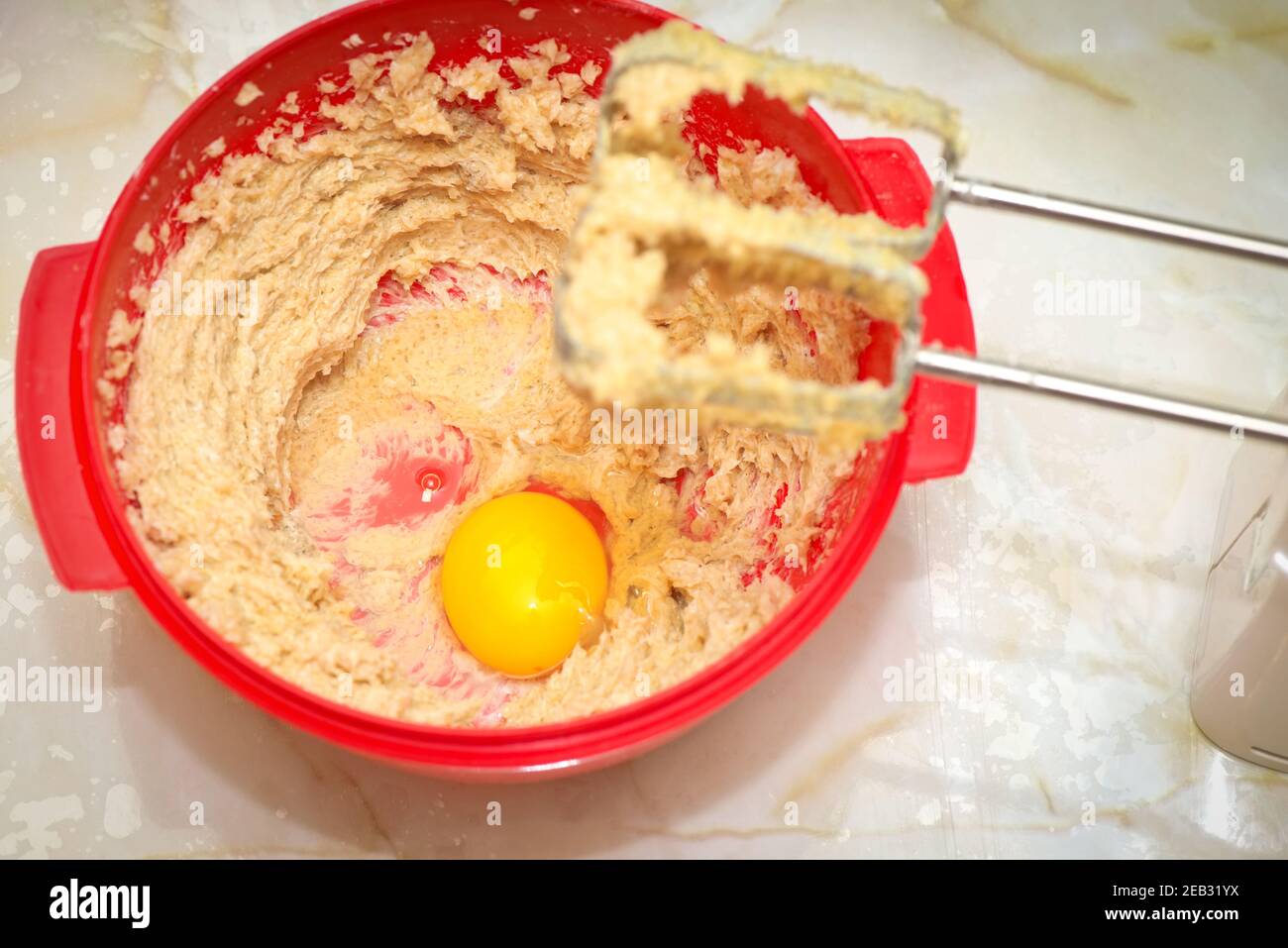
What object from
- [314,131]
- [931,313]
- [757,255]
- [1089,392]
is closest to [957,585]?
[931,313]

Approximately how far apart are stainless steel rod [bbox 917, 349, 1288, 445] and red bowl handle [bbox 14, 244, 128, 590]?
992 mm

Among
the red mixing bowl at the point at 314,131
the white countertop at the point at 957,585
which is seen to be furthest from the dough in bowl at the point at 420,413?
the white countertop at the point at 957,585

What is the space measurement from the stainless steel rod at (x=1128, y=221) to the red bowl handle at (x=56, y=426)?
1087 millimetres

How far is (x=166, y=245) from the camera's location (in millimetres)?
1562

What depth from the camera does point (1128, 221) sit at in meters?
1.28

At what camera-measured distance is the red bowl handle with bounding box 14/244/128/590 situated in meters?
1.38

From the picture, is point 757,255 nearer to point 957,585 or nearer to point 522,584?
point 522,584

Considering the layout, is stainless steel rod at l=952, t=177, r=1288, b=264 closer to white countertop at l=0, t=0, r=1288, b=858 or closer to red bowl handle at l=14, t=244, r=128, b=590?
white countertop at l=0, t=0, r=1288, b=858

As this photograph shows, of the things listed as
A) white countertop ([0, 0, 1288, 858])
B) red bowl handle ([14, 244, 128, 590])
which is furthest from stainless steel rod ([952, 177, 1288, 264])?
red bowl handle ([14, 244, 128, 590])

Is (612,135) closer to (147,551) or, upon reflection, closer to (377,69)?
(377,69)

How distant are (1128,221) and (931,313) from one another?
0.84 feet

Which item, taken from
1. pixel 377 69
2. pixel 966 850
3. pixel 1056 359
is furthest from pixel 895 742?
pixel 377 69

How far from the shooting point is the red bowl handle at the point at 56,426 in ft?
4.53

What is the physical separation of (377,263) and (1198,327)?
1.40 m
